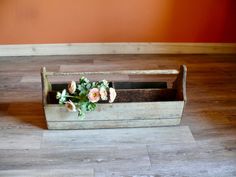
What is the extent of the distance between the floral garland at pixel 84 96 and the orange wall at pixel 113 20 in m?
1.26

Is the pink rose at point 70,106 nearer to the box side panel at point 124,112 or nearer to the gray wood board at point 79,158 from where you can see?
the box side panel at point 124,112

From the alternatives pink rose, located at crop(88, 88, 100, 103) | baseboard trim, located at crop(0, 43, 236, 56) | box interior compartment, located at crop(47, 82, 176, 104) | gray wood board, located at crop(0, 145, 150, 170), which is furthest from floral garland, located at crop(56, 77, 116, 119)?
baseboard trim, located at crop(0, 43, 236, 56)

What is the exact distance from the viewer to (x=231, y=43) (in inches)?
113

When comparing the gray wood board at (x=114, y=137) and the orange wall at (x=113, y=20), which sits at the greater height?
Result: the orange wall at (x=113, y=20)

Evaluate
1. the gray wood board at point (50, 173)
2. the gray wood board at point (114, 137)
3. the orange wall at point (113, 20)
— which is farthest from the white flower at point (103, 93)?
the orange wall at point (113, 20)

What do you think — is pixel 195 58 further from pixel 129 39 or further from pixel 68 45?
pixel 68 45

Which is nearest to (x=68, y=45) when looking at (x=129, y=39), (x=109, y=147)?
(x=129, y=39)

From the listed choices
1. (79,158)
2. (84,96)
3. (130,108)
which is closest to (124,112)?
(130,108)

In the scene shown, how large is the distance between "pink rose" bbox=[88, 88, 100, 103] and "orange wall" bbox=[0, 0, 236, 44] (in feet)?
4.36

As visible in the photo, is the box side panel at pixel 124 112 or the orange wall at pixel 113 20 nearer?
the box side panel at pixel 124 112

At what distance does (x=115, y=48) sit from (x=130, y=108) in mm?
1312

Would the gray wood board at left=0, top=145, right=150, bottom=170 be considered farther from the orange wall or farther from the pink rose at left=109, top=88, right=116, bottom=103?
the orange wall

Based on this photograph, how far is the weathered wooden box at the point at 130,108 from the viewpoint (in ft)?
5.15

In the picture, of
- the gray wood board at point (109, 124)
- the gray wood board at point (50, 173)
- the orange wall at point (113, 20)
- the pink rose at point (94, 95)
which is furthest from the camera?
the orange wall at point (113, 20)
